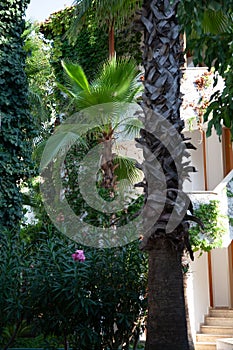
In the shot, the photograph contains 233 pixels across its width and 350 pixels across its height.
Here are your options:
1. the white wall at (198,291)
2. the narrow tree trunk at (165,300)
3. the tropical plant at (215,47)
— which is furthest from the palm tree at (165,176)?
the white wall at (198,291)

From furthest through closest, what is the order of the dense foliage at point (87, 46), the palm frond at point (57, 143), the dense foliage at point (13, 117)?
the dense foliage at point (87, 46) → the palm frond at point (57, 143) → the dense foliage at point (13, 117)

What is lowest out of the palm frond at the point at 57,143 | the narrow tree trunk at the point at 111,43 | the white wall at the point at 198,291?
the white wall at the point at 198,291

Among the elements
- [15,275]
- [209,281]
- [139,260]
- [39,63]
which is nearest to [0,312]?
[15,275]

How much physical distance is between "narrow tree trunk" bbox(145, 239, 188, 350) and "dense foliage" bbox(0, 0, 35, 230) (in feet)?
19.0

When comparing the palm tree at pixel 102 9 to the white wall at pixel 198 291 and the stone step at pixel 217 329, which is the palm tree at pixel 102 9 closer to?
the white wall at pixel 198 291

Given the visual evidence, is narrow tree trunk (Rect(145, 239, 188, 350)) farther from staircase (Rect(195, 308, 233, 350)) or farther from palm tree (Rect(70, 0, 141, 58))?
palm tree (Rect(70, 0, 141, 58))

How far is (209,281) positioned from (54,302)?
8.52 m

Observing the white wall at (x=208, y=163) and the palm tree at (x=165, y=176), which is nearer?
the palm tree at (x=165, y=176)

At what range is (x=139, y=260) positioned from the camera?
28.2 feet

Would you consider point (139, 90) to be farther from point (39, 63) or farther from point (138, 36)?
point (39, 63)

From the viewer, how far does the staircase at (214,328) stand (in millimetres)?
13766

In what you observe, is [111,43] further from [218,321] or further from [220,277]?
[218,321]

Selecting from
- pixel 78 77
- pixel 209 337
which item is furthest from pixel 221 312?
pixel 78 77

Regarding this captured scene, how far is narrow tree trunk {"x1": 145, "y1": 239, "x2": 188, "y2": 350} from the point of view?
688 centimetres
